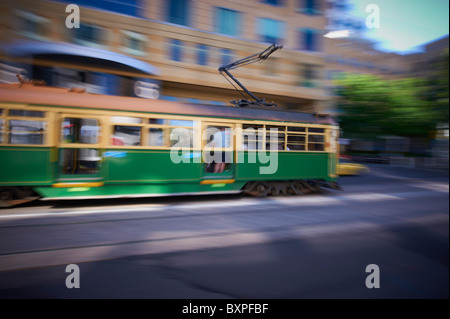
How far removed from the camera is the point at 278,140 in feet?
20.6

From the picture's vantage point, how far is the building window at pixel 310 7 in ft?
9.93

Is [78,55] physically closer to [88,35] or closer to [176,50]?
[88,35]

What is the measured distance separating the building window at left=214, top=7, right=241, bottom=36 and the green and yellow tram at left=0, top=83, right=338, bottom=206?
2.55 meters

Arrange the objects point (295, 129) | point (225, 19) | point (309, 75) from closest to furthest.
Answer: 1. point (225, 19)
2. point (309, 75)
3. point (295, 129)

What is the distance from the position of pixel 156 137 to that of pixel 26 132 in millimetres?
2667

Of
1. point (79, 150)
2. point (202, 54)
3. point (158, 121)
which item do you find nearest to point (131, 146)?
point (158, 121)

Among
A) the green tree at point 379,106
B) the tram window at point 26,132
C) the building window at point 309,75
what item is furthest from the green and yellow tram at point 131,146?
the green tree at point 379,106

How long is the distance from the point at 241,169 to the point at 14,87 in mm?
5284

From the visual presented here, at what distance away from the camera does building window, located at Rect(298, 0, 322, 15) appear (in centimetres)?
303

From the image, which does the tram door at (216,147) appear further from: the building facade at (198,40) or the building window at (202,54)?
the building window at (202,54)

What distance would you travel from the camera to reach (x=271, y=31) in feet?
10.7

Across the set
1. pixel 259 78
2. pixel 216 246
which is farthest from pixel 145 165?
pixel 259 78

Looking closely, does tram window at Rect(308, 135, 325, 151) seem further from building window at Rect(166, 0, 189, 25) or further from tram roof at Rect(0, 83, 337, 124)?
building window at Rect(166, 0, 189, 25)
